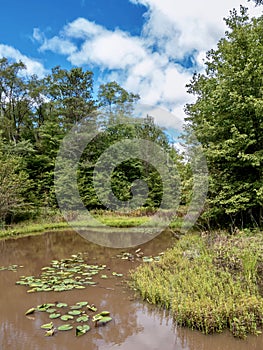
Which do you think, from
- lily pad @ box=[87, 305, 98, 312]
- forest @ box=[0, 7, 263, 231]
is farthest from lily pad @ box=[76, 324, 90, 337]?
forest @ box=[0, 7, 263, 231]

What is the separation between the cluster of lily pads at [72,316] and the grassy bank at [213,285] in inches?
32.5

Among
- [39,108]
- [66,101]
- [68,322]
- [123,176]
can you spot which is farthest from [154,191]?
[68,322]

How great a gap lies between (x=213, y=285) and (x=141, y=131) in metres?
13.8

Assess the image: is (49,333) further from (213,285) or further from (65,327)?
(213,285)

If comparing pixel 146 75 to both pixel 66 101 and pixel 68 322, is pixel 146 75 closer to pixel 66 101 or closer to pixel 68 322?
pixel 66 101

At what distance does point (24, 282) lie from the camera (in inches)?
188

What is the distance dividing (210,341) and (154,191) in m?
12.5

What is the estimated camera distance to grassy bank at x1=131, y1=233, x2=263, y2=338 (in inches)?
121

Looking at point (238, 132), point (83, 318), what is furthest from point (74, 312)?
point (238, 132)

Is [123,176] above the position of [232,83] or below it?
below

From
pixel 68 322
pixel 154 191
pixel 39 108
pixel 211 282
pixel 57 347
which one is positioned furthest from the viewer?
pixel 39 108

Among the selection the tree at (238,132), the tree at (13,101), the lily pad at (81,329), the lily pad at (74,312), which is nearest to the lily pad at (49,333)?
the lily pad at (81,329)

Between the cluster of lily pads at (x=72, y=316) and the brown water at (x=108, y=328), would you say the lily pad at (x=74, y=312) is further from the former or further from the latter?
the brown water at (x=108, y=328)

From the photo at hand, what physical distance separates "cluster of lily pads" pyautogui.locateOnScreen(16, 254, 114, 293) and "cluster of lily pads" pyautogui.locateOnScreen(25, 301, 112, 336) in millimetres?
626
